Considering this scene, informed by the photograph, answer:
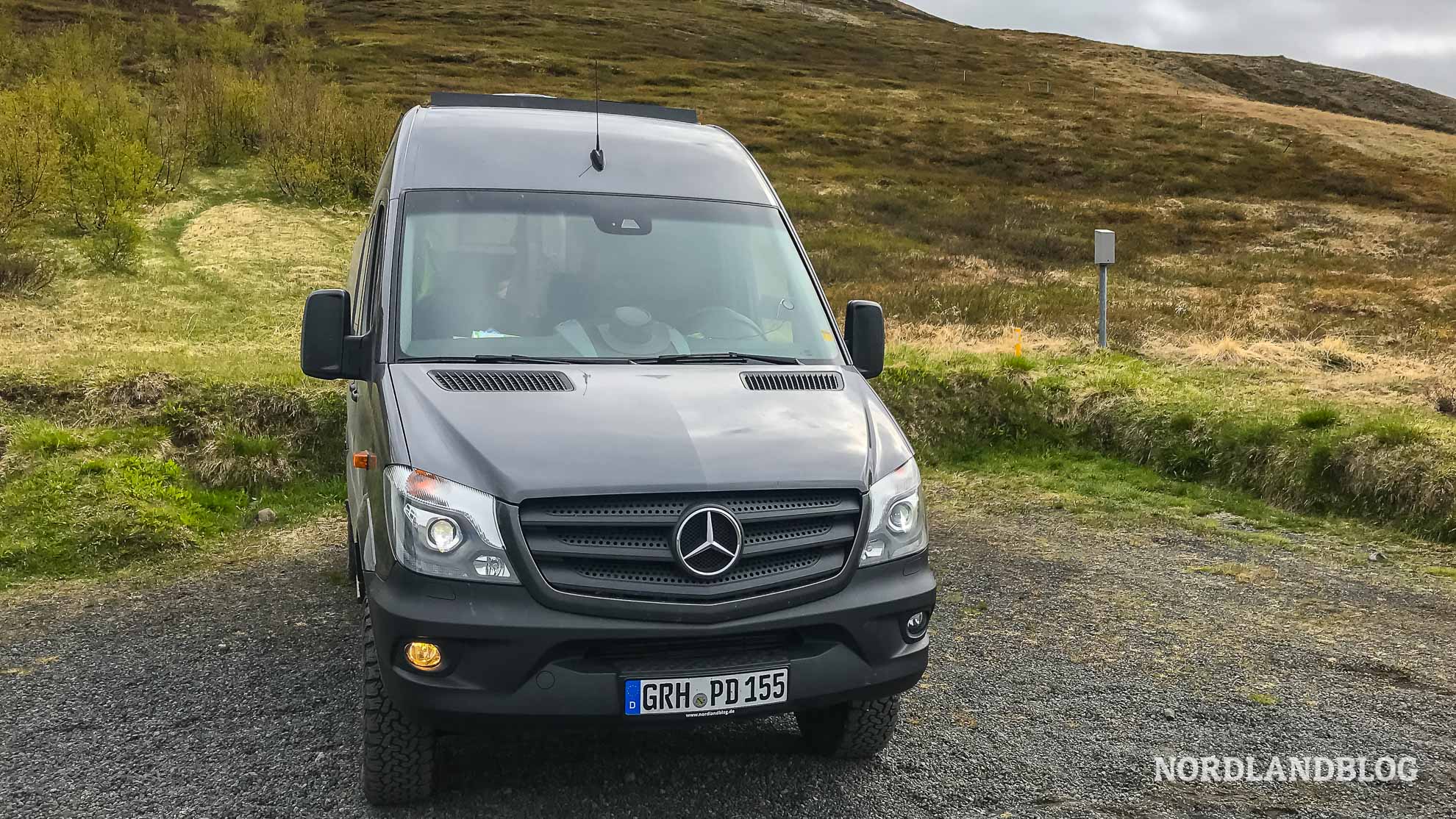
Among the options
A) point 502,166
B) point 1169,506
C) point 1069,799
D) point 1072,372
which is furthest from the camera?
point 1072,372

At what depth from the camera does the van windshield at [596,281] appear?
14.5 ft

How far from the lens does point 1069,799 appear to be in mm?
4094

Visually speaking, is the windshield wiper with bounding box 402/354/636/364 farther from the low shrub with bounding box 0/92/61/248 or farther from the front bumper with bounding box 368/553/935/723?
the low shrub with bounding box 0/92/61/248

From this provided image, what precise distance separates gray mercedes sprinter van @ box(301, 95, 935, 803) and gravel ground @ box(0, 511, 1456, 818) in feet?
0.99

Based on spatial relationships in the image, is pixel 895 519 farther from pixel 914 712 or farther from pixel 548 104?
pixel 548 104

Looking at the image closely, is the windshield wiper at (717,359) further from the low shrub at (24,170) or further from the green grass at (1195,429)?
the low shrub at (24,170)

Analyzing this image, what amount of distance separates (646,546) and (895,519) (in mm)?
900

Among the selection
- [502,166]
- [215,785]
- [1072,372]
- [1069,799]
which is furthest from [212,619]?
[1072,372]

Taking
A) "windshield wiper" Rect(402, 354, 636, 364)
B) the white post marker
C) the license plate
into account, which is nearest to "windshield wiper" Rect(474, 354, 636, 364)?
"windshield wiper" Rect(402, 354, 636, 364)

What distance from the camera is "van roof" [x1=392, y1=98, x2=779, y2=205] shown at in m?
4.96

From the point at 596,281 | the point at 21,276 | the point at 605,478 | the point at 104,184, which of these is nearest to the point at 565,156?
the point at 596,281

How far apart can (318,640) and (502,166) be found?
2.74 metres

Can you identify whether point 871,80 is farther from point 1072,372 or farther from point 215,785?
point 215,785

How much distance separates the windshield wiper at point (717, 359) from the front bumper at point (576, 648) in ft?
3.73
